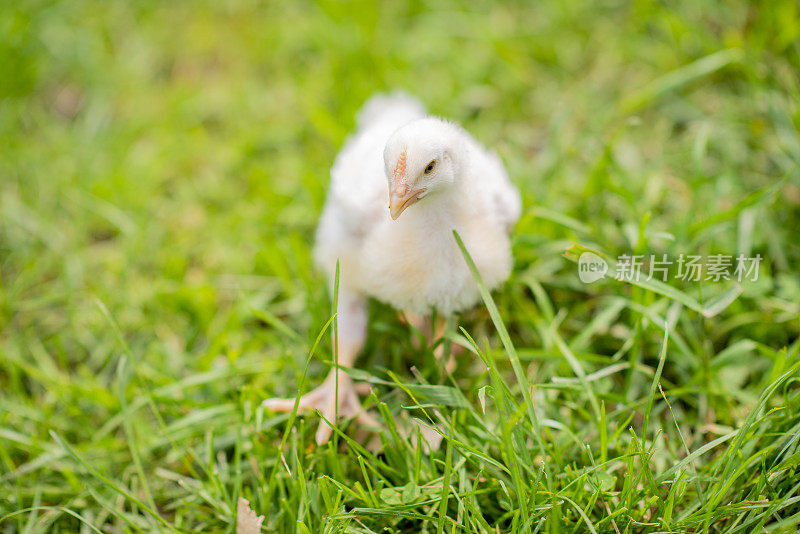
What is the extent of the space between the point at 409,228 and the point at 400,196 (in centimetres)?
18

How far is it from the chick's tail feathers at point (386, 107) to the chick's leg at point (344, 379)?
0.90 m

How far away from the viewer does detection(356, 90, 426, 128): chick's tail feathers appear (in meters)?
2.49

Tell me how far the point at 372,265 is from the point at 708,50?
215 centimetres

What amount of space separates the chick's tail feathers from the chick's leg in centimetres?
90

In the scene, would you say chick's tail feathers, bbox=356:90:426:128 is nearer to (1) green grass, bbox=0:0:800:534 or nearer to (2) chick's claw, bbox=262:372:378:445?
(1) green grass, bbox=0:0:800:534

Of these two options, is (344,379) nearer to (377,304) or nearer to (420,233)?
(377,304)

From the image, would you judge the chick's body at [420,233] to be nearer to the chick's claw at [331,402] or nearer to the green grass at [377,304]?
the green grass at [377,304]

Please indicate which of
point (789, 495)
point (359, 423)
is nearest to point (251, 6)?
point (359, 423)

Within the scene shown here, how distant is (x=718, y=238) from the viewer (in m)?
2.27

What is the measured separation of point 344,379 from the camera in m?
1.99

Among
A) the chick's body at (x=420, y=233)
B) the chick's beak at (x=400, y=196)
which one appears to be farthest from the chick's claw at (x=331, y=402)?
the chick's beak at (x=400, y=196)

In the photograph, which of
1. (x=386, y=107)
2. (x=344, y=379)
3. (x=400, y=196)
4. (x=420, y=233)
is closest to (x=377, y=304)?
(x=344, y=379)

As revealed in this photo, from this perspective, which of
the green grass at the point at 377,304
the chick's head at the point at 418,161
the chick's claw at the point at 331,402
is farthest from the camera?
the chick's claw at the point at 331,402

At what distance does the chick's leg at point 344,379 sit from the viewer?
6.45ft
